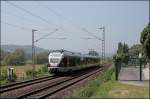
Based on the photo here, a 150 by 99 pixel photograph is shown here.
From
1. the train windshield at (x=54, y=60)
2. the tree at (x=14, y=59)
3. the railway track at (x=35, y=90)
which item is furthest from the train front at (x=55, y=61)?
the tree at (x=14, y=59)

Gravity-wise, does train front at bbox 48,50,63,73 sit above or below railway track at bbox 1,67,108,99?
above

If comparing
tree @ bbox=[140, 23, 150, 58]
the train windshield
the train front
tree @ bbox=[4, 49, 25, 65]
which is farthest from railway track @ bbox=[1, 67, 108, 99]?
tree @ bbox=[4, 49, 25, 65]

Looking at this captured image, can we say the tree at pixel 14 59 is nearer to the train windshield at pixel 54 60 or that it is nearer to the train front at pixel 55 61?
the train front at pixel 55 61

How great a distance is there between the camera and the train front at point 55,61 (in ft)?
130

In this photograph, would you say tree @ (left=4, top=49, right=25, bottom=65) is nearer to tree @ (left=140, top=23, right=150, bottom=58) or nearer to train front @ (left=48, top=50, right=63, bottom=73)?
train front @ (left=48, top=50, right=63, bottom=73)

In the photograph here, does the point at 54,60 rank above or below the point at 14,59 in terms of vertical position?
above

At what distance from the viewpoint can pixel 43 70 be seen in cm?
5109

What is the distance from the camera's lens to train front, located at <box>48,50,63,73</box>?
3975cm

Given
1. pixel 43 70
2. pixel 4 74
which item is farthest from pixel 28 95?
pixel 43 70

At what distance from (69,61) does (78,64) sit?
7.87m

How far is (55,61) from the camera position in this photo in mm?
40156

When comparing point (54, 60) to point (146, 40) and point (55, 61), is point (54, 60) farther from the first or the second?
point (146, 40)

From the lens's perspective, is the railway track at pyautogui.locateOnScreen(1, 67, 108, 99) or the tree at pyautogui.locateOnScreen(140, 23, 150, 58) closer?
the railway track at pyautogui.locateOnScreen(1, 67, 108, 99)

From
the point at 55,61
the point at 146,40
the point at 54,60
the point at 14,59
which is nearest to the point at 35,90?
the point at 55,61
